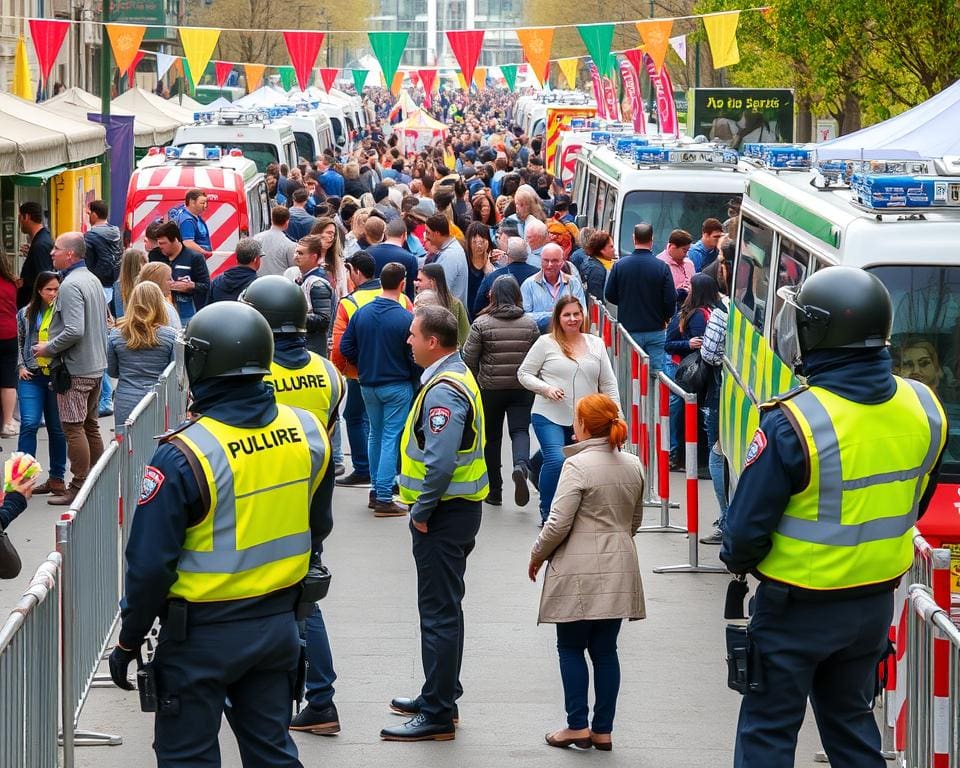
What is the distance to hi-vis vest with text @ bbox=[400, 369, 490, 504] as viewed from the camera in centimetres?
698

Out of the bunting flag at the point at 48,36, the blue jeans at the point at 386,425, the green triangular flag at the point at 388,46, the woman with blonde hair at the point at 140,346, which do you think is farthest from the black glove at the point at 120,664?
the green triangular flag at the point at 388,46

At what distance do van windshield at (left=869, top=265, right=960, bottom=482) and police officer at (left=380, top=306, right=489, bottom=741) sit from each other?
1.86 meters

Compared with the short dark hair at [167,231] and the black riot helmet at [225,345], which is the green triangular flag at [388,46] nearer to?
the short dark hair at [167,231]

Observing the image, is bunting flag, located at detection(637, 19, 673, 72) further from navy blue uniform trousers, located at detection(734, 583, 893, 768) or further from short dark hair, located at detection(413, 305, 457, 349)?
navy blue uniform trousers, located at detection(734, 583, 893, 768)

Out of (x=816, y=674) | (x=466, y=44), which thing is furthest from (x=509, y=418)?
(x=466, y=44)

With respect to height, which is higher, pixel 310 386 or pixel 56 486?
pixel 310 386

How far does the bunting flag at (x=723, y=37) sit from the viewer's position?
84.5 feet

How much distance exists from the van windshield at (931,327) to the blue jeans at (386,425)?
4.67m

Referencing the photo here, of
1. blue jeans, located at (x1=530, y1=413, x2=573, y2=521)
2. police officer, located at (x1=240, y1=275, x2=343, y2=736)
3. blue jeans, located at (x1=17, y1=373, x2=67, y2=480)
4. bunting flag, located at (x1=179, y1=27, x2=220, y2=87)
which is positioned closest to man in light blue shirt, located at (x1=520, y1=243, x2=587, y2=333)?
blue jeans, located at (x1=530, y1=413, x2=573, y2=521)

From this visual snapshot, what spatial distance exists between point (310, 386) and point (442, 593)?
1.12 meters

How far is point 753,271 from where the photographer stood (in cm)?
1042

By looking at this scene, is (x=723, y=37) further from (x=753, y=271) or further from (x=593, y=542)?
(x=593, y=542)

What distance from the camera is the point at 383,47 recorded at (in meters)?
31.1

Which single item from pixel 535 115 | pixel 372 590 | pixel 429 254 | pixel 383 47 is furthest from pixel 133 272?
pixel 535 115
